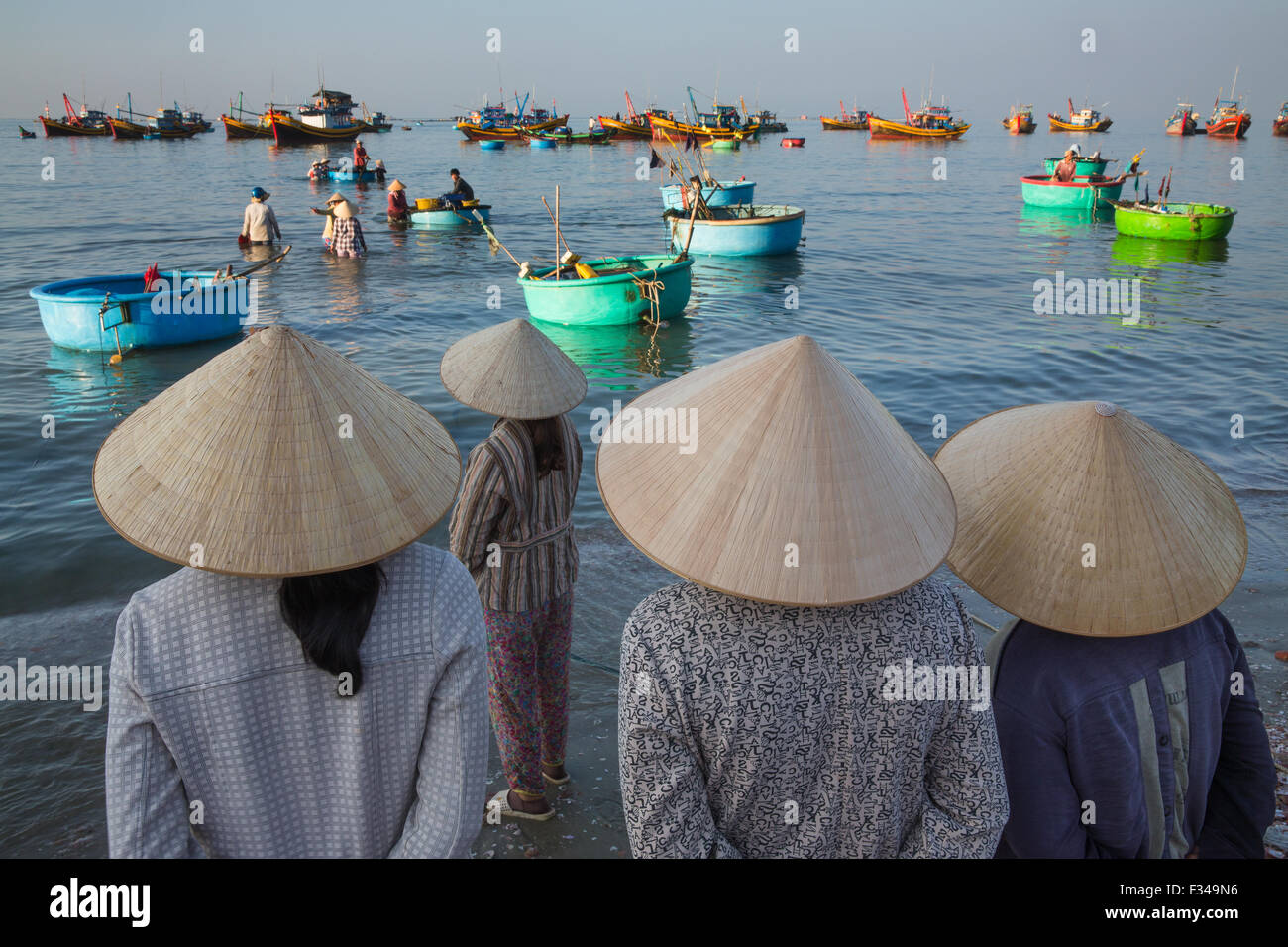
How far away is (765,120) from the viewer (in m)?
87.7

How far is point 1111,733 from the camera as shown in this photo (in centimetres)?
162

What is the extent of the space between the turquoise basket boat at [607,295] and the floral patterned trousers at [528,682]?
32.8 ft

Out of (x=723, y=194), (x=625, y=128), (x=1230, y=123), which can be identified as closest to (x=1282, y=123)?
(x=1230, y=123)

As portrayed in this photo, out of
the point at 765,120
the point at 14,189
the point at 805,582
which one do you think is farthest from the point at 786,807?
the point at 765,120

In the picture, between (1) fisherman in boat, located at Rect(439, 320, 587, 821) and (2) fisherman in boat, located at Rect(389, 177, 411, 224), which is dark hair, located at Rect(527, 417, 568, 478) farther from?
(2) fisherman in boat, located at Rect(389, 177, 411, 224)

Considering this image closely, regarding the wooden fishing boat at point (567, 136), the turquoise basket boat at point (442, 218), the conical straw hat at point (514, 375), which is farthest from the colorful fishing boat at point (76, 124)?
the conical straw hat at point (514, 375)

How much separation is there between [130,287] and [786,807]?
13.5m

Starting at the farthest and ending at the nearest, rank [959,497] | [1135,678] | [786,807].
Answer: [959,497]
[1135,678]
[786,807]

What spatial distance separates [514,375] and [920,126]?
299 feet

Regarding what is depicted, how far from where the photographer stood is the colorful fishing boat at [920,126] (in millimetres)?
78625

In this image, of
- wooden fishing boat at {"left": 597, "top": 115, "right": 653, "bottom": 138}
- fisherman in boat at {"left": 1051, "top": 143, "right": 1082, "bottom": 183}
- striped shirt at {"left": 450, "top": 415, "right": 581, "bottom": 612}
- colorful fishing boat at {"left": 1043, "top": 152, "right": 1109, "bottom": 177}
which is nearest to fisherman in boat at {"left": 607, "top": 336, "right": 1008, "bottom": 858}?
striped shirt at {"left": 450, "top": 415, "right": 581, "bottom": 612}

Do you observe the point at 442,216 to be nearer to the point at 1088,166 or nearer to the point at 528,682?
the point at 1088,166

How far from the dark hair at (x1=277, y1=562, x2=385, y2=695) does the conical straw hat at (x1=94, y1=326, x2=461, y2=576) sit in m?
0.05

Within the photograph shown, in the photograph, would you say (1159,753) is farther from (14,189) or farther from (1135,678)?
(14,189)
